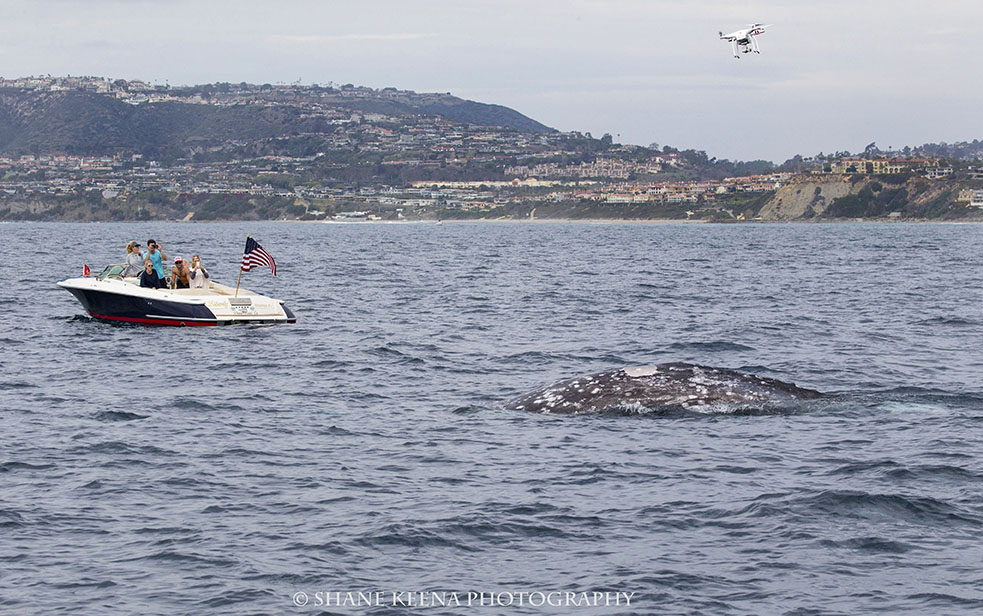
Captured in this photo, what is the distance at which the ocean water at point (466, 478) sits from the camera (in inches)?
425

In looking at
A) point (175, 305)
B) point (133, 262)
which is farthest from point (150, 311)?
point (133, 262)

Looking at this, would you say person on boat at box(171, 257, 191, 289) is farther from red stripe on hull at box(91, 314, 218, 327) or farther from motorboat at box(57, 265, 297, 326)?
red stripe on hull at box(91, 314, 218, 327)

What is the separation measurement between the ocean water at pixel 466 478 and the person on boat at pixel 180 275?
216 centimetres

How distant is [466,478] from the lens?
14.6 meters

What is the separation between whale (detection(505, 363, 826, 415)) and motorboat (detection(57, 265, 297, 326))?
Result: 1516 centimetres

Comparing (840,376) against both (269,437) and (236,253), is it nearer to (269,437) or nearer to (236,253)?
(269,437)

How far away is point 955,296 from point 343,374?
29907 mm

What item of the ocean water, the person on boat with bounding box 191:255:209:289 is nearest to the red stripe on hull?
the ocean water

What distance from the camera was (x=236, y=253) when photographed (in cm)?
9362

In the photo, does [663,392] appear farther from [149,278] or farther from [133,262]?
[133,262]

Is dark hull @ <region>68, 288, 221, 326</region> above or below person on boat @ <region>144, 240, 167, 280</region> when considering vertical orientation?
below

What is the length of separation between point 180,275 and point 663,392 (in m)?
18.5

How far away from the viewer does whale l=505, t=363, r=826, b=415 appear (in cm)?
1817

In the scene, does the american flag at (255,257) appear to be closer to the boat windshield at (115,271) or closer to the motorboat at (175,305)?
the motorboat at (175,305)
